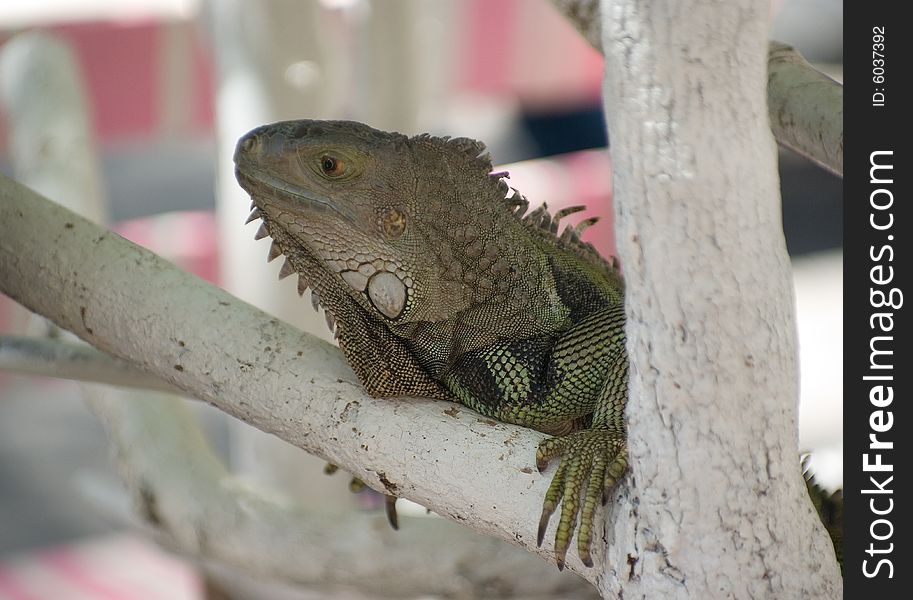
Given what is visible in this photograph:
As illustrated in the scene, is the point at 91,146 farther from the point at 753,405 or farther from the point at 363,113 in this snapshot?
Answer: the point at 753,405

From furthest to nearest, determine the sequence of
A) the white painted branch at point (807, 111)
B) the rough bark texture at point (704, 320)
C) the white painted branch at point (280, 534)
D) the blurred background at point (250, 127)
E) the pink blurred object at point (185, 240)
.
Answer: the pink blurred object at point (185, 240) → the blurred background at point (250, 127) → the white painted branch at point (280, 534) → the white painted branch at point (807, 111) → the rough bark texture at point (704, 320)

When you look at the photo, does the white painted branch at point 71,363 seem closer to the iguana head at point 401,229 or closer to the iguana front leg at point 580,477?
the iguana head at point 401,229

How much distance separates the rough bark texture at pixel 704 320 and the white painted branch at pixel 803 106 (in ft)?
1.86

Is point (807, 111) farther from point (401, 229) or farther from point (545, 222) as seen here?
point (401, 229)

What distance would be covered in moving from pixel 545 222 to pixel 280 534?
2.53ft

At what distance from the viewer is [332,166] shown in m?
1.19

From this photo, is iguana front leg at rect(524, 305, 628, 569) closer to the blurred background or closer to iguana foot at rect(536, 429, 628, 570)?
iguana foot at rect(536, 429, 628, 570)

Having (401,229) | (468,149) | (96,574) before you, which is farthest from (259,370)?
(96,574)

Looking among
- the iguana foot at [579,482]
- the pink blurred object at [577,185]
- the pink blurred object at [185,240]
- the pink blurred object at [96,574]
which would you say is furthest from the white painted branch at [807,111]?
the pink blurred object at [185,240]

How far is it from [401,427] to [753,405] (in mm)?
395

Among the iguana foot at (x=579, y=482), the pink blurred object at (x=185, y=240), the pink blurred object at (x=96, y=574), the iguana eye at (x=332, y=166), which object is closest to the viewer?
the iguana foot at (x=579, y=482)

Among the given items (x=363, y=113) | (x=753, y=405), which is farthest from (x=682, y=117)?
(x=363, y=113)

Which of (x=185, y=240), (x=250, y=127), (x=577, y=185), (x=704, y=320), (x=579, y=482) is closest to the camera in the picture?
(x=704, y=320)

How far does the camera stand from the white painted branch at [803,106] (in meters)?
1.38
